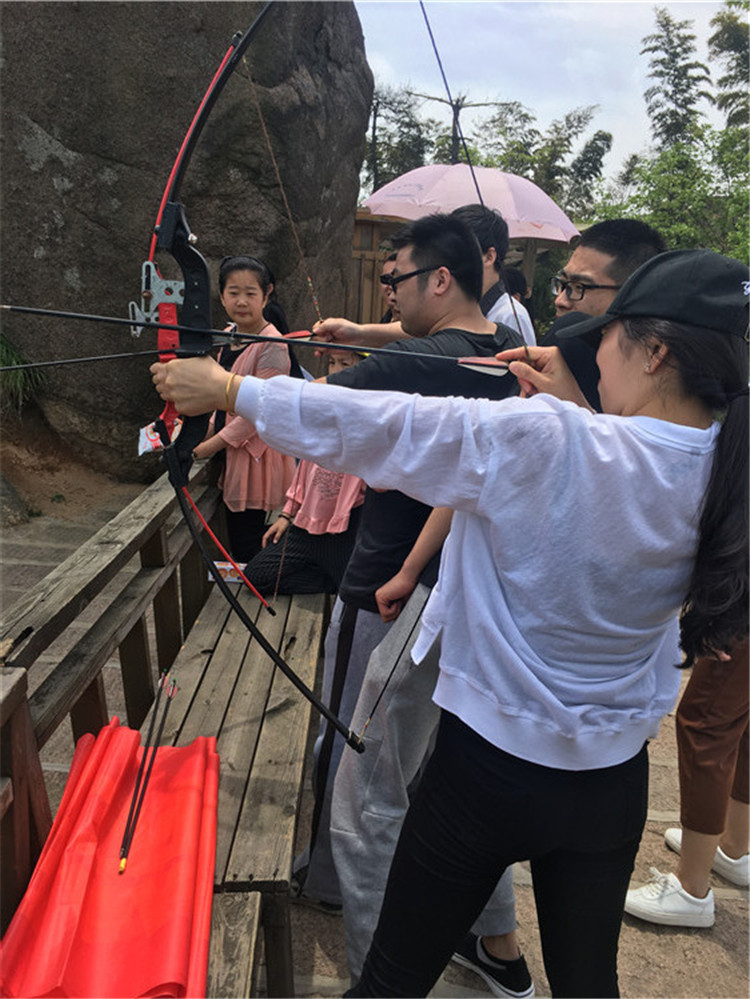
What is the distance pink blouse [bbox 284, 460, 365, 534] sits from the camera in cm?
272

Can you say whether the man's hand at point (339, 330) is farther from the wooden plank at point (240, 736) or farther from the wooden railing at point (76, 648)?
the wooden plank at point (240, 736)

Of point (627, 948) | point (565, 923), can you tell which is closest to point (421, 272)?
point (565, 923)

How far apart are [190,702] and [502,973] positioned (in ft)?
3.84

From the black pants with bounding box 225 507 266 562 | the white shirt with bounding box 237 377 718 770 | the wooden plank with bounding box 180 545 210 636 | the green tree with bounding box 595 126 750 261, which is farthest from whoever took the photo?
the green tree with bounding box 595 126 750 261

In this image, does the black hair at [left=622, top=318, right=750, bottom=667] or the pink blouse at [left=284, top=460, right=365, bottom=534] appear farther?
the pink blouse at [left=284, top=460, right=365, bottom=534]

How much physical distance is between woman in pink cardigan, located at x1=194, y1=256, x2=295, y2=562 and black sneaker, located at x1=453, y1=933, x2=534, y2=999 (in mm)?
1982

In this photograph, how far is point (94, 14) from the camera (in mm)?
5043

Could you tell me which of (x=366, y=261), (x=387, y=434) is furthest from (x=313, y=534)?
(x=366, y=261)

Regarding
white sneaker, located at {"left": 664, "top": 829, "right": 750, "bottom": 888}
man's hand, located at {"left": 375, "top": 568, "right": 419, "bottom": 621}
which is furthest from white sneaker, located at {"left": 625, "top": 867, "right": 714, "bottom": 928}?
man's hand, located at {"left": 375, "top": 568, "right": 419, "bottom": 621}

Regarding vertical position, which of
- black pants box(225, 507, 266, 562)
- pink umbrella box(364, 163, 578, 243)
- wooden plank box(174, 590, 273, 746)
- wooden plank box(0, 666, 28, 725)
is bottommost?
wooden plank box(174, 590, 273, 746)

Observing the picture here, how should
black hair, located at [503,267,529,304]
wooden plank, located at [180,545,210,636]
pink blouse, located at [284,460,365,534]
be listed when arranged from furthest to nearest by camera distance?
1. black hair, located at [503,267,529,304]
2. wooden plank, located at [180,545,210,636]
3. pink blouse, located at [284,460,365,534]

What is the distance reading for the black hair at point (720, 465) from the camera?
1.08m

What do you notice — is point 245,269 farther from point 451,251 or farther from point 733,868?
point 733,868

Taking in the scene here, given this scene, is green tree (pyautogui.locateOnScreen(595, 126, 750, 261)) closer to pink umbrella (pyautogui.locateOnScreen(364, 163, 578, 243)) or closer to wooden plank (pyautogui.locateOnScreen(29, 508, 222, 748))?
pink umbrella (pyautogui.locateOnScreen(364, 163, 578, 243))
